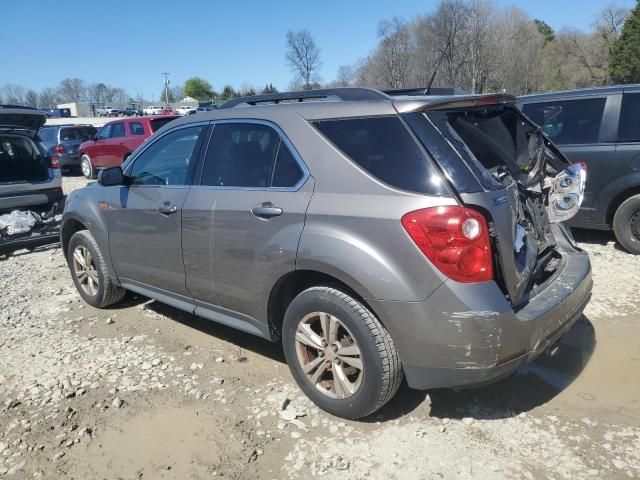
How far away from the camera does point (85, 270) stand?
16.0 feet

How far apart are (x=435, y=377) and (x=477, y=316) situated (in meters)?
0.40

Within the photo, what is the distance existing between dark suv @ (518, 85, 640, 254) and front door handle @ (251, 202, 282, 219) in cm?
440

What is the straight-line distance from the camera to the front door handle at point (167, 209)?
3.63 metres

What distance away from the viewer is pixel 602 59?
169 ft

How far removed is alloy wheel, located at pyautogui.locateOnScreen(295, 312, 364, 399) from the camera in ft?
9.14

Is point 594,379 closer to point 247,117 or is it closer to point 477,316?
point 477,316

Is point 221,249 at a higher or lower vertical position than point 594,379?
higher

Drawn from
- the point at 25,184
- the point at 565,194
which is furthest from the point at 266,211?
the point at 25,184

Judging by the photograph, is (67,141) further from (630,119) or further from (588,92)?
(630,119)

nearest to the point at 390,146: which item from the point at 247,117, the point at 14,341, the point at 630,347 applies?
the point at 247,117

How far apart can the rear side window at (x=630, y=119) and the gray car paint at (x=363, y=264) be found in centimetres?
299

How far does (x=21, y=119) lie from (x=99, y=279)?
155 inches

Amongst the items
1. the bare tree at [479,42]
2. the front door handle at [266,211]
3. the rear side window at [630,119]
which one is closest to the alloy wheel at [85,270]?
the front door handle at [266,211]

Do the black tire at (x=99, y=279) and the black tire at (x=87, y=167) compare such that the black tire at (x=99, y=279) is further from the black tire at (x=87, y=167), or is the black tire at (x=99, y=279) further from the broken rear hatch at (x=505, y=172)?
the black tire at (x=87, y=167)
